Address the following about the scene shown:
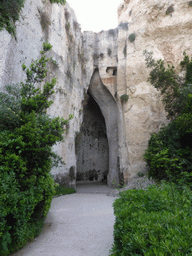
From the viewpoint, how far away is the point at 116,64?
58.6 feet

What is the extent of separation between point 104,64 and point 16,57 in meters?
11.9

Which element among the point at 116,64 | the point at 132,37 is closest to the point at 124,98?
the point at 116,64

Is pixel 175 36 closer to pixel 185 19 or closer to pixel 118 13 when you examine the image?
pixel 185 19

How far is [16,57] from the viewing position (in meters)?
7.68

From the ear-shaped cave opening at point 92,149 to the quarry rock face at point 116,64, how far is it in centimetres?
407

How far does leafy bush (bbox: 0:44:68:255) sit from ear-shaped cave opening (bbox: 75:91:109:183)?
15.8 m

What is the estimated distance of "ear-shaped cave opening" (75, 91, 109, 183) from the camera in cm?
2100

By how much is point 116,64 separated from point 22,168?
16721 millimetres

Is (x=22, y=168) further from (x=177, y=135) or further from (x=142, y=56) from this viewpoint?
(x=142, y=56)

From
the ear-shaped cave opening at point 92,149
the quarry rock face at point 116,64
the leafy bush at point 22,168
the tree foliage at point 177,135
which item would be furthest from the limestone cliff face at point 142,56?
the leafy bush at point 22,168

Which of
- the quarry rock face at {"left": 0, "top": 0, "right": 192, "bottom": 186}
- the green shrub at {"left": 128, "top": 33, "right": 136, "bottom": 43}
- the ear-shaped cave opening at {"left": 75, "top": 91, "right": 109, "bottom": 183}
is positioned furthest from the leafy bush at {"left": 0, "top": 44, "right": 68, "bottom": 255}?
the ear-shaped cave opening at {"left": 75, "top": 91, "right": 109, "bottom": 183}

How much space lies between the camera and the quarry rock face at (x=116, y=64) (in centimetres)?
1238

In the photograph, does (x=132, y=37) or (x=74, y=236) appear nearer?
(x=74, y=236)

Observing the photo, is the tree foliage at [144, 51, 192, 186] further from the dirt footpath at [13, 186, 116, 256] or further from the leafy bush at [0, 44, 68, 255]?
the leafy bush at [0, 44, 68, 255]
